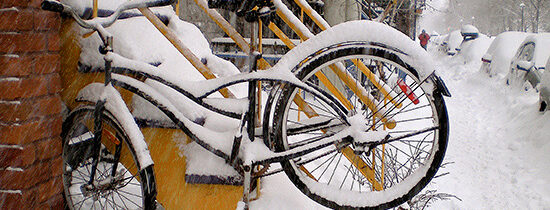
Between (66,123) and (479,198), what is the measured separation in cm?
412

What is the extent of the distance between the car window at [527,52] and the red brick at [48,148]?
8808mm

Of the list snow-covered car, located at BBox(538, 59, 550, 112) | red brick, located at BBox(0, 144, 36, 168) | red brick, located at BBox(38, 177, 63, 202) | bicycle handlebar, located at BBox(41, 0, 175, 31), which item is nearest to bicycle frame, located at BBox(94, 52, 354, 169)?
bicycle handlebar, located at BBox(41, 0, 175, 31)

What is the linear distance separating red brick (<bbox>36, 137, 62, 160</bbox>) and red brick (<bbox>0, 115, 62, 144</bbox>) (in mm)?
34

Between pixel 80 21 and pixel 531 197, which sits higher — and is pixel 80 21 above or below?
above

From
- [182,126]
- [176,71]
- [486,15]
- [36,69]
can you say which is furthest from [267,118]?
[486,15]

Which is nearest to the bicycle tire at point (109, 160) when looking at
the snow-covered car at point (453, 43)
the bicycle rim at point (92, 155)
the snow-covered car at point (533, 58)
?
the bicycle rim at point (92, 155)

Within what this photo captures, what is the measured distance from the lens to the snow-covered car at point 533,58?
7918 millimetres

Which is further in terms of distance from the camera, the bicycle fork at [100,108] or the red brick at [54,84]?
the red brick at [54,84]

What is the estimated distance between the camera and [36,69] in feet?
6.68

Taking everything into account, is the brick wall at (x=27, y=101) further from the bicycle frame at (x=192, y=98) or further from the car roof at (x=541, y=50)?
the car roof at (x=541, y=50)

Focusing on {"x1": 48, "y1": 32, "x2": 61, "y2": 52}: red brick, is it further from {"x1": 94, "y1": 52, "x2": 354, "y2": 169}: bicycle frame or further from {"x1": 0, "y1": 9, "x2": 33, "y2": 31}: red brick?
{"x1": 94, "y1": 52, "x2": 354, "y2": 169}: bicycle frame

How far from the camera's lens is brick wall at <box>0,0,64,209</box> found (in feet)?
6.42

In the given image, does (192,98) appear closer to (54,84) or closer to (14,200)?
(54,84)

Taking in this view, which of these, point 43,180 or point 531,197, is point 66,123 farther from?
point 531,197
